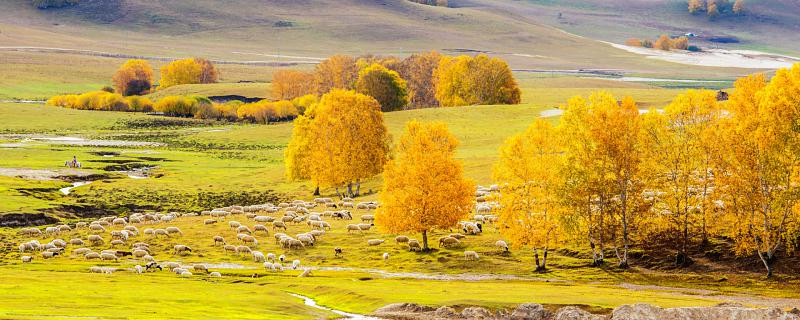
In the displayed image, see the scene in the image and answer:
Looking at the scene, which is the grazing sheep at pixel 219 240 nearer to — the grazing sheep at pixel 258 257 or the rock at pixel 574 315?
the grazing sheep at pixel 258 257

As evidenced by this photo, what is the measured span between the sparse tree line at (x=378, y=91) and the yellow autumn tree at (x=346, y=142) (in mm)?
58073

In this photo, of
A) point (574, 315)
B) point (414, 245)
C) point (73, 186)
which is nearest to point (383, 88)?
point (73, 186)

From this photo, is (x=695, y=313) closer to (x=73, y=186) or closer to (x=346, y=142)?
(x=346, y=142)

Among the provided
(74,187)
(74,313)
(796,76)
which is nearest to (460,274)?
(796,76)

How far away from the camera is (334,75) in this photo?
642 ft

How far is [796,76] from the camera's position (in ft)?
176

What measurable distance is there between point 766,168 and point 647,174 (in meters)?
7.06

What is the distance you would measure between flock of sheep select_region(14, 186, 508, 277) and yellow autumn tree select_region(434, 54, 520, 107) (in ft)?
284

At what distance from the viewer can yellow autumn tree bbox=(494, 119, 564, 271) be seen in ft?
187

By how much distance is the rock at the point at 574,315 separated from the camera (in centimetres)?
3789

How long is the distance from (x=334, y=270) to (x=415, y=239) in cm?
916

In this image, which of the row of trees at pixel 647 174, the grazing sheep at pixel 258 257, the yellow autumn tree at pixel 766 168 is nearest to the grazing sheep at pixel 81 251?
the grazing sheep at pixel 258 257

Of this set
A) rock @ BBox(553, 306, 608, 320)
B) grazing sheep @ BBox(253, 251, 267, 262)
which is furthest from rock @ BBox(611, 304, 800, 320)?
grazing sheep @ BBox(253, 251, 267, 262)

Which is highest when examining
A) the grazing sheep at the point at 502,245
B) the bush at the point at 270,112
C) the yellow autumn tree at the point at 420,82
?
the grazing sheep at the point at 502,245
